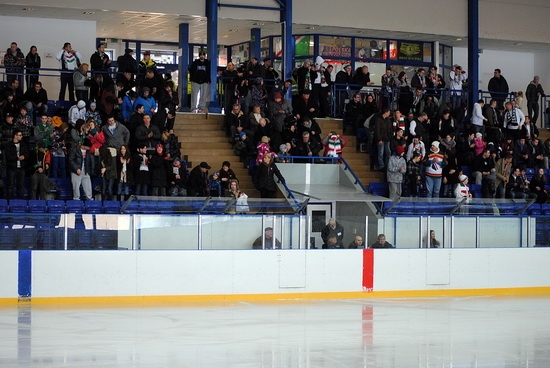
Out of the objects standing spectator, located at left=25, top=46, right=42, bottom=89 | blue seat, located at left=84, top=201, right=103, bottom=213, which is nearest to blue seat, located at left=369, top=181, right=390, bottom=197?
blue seat, located at left=84, top=201, right=103, bottom=213

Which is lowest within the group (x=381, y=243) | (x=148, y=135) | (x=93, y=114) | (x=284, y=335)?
(x=284, y=335)

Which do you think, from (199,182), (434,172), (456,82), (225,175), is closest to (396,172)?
(434,172)

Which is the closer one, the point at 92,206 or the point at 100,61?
the point at 92,206

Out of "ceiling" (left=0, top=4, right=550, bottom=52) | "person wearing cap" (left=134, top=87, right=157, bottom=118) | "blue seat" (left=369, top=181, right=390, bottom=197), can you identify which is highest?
"ceiling" (left=0, top=4, right=550, bottom=52)

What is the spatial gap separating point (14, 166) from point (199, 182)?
11.4ft

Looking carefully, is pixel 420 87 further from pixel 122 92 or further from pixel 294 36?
pixel 122 92

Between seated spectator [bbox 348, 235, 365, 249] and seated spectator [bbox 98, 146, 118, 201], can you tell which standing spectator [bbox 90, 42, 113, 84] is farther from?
seated spectator [bbox 348, 235, 365, 249]

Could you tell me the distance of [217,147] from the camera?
22984 millimetres

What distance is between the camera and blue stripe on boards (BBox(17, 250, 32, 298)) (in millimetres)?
15875

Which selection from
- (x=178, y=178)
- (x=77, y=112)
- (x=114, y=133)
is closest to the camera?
(x=178, y=178)

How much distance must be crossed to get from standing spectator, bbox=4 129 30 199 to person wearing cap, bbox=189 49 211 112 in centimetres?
601

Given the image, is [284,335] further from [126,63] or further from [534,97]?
[534,97]

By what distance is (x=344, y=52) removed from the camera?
94.3ft

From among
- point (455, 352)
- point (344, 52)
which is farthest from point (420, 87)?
point (455, 352)
